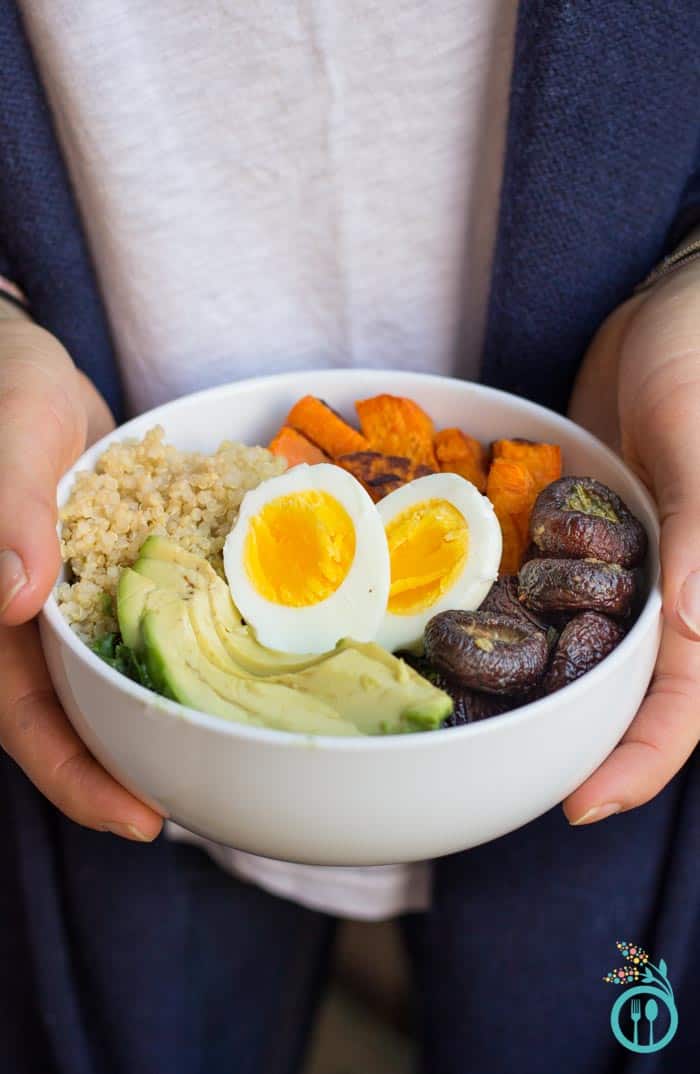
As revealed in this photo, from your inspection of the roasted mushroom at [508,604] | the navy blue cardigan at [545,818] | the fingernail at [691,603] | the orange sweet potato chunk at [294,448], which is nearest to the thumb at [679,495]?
the fingernail at [691,603]

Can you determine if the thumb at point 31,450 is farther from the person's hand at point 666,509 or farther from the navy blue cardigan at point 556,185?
the person's hand at point 666,509

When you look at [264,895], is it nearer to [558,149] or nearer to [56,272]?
[56,272]

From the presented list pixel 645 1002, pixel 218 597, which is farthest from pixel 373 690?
pixel 645 1002

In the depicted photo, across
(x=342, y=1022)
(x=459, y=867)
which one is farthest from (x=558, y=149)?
(x=342, y=1022)

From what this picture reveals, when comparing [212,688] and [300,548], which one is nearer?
[212,688]

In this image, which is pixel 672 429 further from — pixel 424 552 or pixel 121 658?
pixel 121 658

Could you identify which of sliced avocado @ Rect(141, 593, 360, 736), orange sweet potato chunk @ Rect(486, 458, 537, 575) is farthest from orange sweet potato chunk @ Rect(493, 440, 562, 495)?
sliced avocado @ Rect(141, 593, 360, 736)

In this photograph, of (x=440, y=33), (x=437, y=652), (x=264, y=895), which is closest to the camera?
(x=437, y=652)
